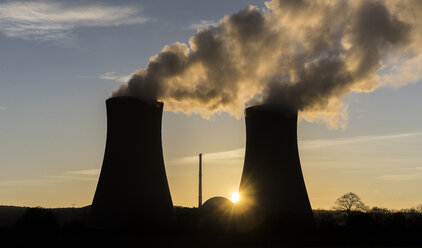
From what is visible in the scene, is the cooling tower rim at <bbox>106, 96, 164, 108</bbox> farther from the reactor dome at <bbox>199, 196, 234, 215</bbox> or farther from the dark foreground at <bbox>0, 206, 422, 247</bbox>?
the reactor dome at <bbox>199, 196, 234, 215</bbox>

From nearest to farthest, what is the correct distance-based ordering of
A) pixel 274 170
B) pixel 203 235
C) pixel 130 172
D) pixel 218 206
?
1. pixel 130 172
2. pixel 274 170
3. pixel 203 235
4. pixel 218 206

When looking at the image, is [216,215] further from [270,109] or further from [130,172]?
[130,172]

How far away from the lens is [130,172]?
87.8ft

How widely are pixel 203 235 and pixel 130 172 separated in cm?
580

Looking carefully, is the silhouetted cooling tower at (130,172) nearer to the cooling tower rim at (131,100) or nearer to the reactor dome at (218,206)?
the cooling tower rim at (131,100)

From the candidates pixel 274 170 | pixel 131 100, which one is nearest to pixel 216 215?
pixel 274 170

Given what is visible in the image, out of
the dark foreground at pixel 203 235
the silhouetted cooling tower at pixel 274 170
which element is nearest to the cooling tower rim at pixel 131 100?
the silhouetted cooling tower at pixel 274 170

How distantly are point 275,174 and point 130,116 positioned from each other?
7.51 metres

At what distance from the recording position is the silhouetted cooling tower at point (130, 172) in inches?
1053

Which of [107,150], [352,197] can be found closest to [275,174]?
[107,150]

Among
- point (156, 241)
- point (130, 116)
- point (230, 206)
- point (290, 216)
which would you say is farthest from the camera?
point (230, 206)

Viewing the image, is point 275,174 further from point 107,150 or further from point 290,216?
point 107,150

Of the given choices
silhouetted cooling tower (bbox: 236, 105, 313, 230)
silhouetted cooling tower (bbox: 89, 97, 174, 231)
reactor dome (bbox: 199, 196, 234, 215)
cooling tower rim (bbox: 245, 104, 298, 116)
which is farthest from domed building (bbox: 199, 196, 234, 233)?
cooling tower rim (bbox: 245, 104, 298, 116)

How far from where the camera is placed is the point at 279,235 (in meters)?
28.5
